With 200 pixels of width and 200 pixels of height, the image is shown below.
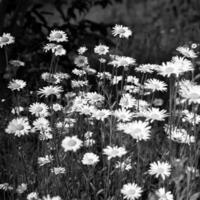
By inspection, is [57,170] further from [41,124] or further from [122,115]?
[122,115]

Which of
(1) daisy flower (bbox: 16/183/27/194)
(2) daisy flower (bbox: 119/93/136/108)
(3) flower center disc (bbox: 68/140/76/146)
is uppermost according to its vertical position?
(2) daisy flower (bbox: 119/93/136/108)

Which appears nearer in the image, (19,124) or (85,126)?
(19,124)

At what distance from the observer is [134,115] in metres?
2.13

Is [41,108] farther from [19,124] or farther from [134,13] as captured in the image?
[134,13]

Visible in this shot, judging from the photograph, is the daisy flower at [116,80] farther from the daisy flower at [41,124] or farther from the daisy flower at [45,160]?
the daisy flower at [45,160]

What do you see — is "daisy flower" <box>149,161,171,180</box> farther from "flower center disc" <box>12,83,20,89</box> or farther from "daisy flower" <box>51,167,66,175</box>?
"flower center disc" <box>12,83,20,89</box>

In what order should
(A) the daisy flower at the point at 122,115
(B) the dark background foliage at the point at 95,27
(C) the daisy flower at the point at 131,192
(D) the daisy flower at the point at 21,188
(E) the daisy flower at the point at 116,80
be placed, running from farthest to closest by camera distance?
(B) the dark background foliage at the point at 95,27, (E) the daisy flower at the point at 116,80, (A) the daisy flower at the point at 122,115, (D) the daisy flower at the point at 21,188, (C) the daisy flower at the point at 131,192

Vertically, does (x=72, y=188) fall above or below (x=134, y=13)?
below

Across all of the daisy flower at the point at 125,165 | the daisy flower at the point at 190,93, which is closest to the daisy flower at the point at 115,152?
the daisy flower at the point at 125,165

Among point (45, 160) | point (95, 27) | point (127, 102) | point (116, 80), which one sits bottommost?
point (45, 160)

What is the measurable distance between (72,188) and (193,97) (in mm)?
690

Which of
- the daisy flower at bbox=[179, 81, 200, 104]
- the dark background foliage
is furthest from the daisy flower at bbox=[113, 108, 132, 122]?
the dark background foliage

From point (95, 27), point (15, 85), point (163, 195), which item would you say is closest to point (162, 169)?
point (163, 195)

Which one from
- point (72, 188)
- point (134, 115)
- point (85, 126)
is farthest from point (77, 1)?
point (72, 188)
